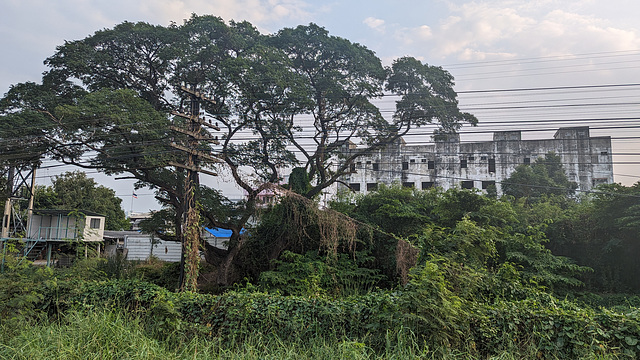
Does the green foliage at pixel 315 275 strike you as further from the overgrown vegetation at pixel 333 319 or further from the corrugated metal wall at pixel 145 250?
the corrugated metal wall at pixel 145 250

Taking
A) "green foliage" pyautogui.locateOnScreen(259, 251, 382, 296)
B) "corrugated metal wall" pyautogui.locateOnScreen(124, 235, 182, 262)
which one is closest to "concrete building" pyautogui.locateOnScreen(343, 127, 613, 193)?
"corrugated metal wall" pyautogui.locateOnScreen(124, 235, 182, 262)

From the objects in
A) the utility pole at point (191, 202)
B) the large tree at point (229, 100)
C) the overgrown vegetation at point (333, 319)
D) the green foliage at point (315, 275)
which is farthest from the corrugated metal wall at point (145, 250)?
the overgrown vegetation at point (333, 319)

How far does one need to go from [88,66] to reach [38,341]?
14282mm

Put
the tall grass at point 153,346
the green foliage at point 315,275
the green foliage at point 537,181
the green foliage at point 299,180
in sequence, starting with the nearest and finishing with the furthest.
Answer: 1. the tall grass at point 153,346
2. the green foliage at point 315,275
3. the green foliage at point 299,180
4. the green foliage at point 537,181

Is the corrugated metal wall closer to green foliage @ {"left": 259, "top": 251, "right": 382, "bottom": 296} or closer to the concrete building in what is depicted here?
the concrete building

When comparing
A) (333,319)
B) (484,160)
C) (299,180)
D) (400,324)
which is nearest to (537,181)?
(484,160)

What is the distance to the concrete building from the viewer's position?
34750 mm

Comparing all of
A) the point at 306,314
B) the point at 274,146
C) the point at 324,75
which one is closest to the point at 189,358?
the point at 306,314

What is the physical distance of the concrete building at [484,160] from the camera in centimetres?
3475

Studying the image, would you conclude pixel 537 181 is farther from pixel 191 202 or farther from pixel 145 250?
pixel 145 250

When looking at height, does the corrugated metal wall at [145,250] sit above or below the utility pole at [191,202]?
below

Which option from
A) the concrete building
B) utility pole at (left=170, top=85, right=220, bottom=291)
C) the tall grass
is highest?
the concrete building

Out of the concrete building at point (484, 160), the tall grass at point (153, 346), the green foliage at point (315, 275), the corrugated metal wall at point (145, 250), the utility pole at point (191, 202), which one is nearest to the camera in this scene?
the tall grass at point (153, 346)

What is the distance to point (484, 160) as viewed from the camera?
37.2 m
